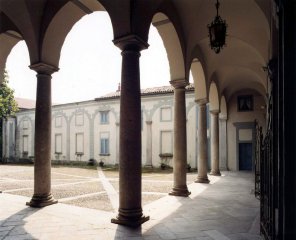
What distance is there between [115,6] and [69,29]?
2.37m

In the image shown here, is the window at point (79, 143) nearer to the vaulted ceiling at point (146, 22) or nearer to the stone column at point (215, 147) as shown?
the stone column at point (215, 147)

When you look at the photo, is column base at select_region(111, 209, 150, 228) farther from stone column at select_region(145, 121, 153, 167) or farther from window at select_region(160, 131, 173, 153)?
stone column at select_region(145, 121, 153, 167)

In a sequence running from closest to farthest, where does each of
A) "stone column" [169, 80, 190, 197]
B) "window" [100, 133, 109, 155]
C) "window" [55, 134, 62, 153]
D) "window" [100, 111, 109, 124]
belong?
"stone column" [169, 80, 190, 197] < "window" [100, 133, 109, 155] < "window" [100, 111, 109, 124] < "window" [55, 134, 62, 153]

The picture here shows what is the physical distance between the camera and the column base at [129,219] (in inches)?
212

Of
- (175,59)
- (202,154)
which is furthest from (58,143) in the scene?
(175,59)

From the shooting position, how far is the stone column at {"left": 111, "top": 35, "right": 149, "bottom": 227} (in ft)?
18.2

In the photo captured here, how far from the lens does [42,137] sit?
23.8 ft

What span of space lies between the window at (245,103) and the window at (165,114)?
→ 540cm

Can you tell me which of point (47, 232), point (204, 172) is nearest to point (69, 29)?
point (47, 232)

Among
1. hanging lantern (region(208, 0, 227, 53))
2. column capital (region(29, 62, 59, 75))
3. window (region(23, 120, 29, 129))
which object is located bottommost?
window (region(23, 120, 29, 129))

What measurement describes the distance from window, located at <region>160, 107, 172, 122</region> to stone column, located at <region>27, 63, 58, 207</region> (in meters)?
15.7

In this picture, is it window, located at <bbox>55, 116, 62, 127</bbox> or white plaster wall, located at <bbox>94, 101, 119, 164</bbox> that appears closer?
white plaster wall, located at <bbox>94, 101, 119, 164</bbox>

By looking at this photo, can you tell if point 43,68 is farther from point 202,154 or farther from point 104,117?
point 104,117

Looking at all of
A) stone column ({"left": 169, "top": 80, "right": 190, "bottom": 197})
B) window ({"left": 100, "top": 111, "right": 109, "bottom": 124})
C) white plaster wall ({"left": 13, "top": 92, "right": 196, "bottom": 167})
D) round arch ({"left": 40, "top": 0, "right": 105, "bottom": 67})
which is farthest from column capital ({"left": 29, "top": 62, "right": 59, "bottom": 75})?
window ({"left": 100, "top": 111, "right": 109, "bottom": 124})
